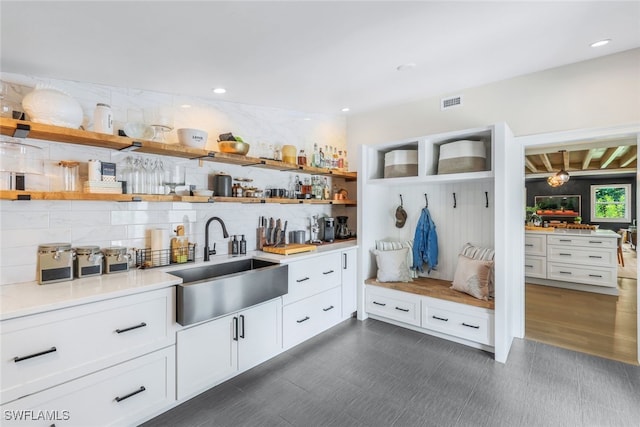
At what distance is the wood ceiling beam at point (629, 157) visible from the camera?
5267 mm

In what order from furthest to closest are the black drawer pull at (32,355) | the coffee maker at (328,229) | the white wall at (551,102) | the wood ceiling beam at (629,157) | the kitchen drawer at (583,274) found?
the wood ceiling beam at (629,157)
the kitchen drawer at (583,274)
the coffee maker at (328,229)
the white wall at (551,102)
the black drawer pull at (32,355)

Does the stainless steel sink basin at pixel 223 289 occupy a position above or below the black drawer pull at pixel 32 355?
above

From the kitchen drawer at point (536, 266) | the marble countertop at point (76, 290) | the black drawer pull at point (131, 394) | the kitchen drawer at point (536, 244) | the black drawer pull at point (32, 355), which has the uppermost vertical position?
the marble countertop at point (76, 290)

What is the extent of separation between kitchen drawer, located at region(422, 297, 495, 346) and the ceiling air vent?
211 cm

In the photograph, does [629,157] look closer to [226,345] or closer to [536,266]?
[536,266]

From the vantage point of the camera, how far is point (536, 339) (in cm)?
298

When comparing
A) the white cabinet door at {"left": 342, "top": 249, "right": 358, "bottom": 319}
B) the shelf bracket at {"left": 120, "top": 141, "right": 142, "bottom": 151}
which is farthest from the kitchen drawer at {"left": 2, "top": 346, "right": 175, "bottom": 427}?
the white cabinet door at {"left": 342, "top": 249, "right": 358, "bottom": 319}

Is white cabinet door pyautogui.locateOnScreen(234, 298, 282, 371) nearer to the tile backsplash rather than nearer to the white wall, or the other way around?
the tile backsplash

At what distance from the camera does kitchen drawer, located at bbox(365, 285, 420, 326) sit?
3.07 meters

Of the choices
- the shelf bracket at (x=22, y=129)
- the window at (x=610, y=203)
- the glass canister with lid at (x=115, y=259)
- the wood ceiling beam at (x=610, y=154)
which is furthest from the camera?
the window at (x=610, y=203)

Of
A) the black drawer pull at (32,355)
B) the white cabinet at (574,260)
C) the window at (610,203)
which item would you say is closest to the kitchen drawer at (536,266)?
the white cabinet at (574,260)

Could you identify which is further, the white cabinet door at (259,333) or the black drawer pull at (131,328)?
the white cabinet door at (259,333)

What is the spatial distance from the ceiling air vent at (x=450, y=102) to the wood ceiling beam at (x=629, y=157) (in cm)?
437

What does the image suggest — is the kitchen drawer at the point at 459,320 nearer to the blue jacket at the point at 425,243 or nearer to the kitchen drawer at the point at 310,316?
the blue jacket at the point at 425,243
